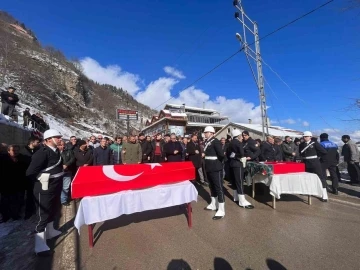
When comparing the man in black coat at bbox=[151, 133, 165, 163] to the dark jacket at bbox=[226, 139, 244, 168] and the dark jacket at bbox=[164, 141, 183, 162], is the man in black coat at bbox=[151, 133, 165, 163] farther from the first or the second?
the dark jacket at bbox=[226, 139, 244, 168]

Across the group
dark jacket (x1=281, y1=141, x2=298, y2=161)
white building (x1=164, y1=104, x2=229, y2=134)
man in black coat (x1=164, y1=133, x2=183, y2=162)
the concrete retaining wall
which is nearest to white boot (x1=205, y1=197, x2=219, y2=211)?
man in black coat (x1=164, y1=133, x2=183, y2=162)

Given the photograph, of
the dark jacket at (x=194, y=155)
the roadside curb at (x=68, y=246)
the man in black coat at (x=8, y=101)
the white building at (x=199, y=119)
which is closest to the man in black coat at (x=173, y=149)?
the dark jacket at (x=194, y=155)

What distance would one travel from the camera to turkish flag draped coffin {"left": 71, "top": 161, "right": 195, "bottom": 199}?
10.5 feet

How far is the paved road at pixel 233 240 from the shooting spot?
2.91 meters

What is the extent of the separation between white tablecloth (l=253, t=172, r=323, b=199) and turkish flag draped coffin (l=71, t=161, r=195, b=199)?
2.28 meters

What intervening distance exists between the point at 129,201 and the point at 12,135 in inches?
318

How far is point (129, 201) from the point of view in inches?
142

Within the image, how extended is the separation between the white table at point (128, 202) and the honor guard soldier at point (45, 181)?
640mm

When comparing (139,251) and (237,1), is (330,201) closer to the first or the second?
(139,251)

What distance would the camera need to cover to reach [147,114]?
97.4 m

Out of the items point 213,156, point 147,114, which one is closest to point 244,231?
point 213,156

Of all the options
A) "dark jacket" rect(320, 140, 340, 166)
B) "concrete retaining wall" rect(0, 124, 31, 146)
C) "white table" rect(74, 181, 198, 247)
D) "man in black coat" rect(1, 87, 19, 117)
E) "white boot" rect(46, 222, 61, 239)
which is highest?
"man in black coat" rect(1, 87, 19, 117)

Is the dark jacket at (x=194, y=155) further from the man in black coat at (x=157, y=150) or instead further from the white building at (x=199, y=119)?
the white building at (x=199, y=119)

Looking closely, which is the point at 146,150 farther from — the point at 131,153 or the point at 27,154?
the point at 27,154
